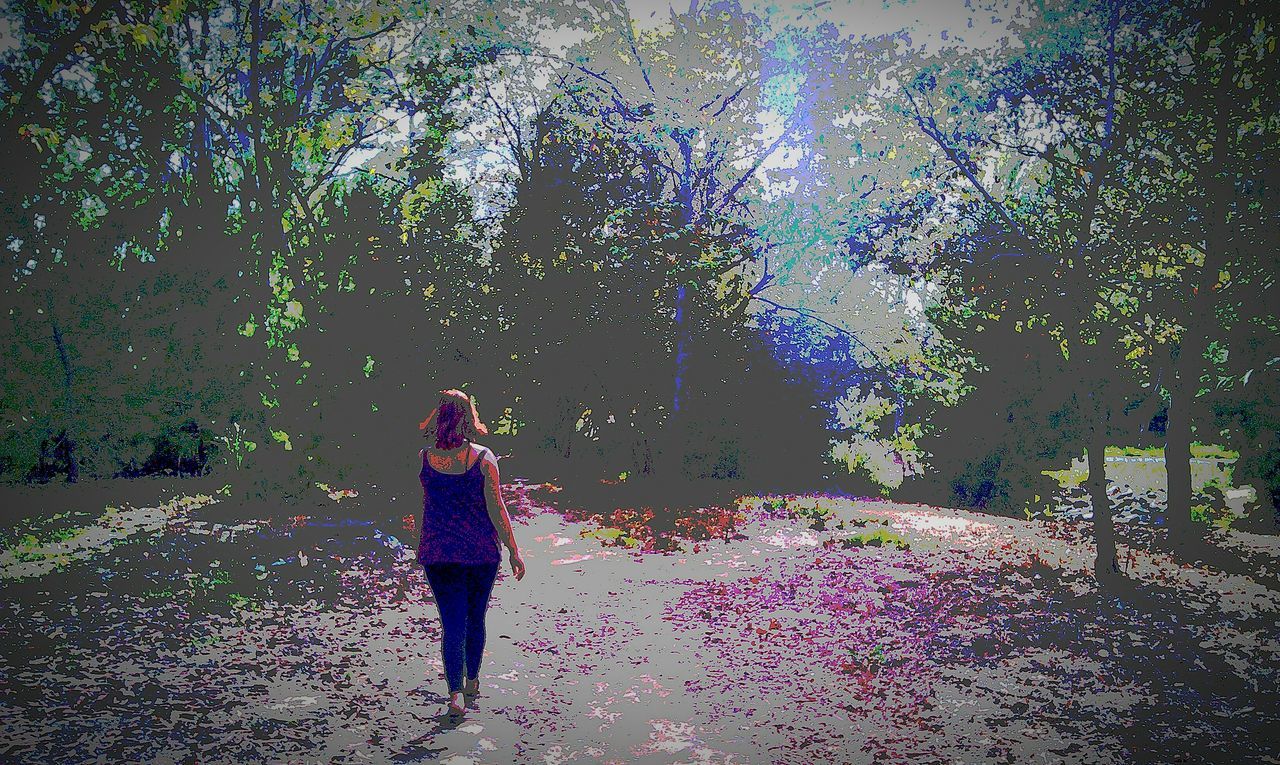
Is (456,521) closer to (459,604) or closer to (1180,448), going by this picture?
(459,604)

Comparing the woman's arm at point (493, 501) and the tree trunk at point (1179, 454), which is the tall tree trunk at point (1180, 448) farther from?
the woman's arm at point (493, 501)

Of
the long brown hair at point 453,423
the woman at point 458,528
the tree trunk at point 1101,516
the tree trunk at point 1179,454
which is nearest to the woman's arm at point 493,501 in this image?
the woman at point 458,528

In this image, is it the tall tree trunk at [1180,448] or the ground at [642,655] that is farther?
the tall tree trunk at [1180,448]

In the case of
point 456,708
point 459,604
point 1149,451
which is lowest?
point 456,708

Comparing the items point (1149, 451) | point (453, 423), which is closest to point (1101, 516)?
point (453, 423)

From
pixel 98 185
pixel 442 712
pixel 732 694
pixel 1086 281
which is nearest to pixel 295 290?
pixel 442 712

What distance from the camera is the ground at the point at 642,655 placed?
433 cm

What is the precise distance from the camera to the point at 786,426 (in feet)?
66.3

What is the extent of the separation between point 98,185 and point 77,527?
862 centimetres

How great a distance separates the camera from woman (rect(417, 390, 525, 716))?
452 centimetres

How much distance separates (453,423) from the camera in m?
4.61

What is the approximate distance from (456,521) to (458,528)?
43 mm

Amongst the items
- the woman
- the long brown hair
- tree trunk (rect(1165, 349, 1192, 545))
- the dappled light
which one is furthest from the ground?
the long brown hair

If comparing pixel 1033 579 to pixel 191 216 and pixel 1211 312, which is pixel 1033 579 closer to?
pixel 1211 312
